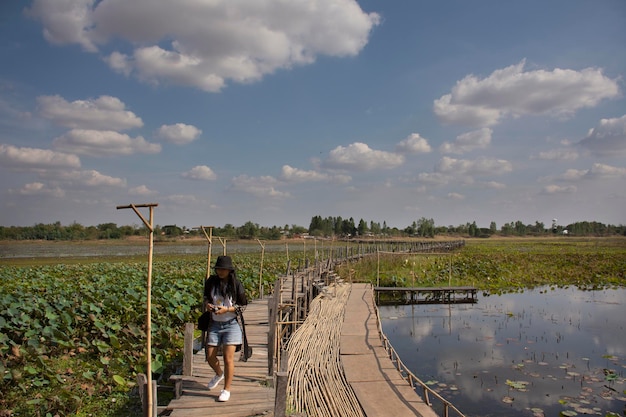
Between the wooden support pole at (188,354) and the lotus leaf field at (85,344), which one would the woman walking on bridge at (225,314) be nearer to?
the wooden support pole at (188,354)

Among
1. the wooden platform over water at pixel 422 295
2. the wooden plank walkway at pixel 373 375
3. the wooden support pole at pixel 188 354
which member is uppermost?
the wooden support pole at pixel 188 354

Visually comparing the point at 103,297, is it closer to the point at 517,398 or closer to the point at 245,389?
the point at 245,389

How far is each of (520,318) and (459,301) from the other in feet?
17.2

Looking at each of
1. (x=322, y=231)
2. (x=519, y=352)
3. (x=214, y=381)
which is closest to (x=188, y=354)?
(x=214, y=381)

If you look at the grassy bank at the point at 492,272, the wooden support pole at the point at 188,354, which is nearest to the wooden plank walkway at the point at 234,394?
the wooden support pole at the point at 188,354

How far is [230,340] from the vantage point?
17.1ft

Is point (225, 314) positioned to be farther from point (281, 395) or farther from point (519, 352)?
point (519, 352)

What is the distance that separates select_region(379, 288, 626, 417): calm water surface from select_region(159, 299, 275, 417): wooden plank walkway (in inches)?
172

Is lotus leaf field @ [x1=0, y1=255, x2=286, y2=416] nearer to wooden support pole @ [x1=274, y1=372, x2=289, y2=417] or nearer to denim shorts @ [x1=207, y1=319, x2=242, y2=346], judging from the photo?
denim shorts @ [x1=207, y1=319, x2=242, y2=346]

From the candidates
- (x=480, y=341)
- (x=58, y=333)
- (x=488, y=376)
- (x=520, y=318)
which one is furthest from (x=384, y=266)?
(x=58, y=333)

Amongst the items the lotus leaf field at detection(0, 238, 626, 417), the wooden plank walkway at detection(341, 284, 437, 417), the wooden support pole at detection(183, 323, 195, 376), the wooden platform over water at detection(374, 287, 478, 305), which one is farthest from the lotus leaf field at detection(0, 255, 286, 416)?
the wooden platform over water at detection(374, 287, 478, 305)

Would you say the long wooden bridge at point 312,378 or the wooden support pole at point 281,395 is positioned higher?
the wooden support pole at point 281,395

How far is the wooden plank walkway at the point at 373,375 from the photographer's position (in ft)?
22.0

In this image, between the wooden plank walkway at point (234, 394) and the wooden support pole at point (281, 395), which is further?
the wooden plank walkway at point (234, 394)
